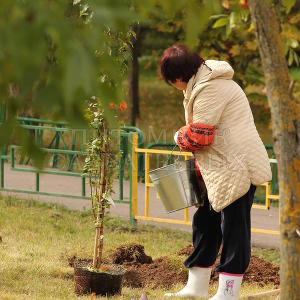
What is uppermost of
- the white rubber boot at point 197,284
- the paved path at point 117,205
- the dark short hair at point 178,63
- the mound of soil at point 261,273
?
the dark short hair at point 178,63

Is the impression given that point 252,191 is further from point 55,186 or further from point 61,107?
point 55,186

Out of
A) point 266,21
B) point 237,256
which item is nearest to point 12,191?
point 237,256

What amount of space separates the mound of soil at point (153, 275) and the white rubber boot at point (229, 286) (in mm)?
Result: 1172

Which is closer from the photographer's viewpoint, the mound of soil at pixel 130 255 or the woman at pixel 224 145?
the woman at pixel 224 145

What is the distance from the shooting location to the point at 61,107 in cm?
232

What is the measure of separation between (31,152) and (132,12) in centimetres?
44

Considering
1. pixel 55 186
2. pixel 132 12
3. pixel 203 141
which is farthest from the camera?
pixel 55 186

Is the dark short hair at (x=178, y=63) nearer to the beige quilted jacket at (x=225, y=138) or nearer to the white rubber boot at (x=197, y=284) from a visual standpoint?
the beige quilted jacket at (x=225, y=138)

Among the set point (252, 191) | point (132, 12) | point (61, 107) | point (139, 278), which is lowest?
point (139, 278)

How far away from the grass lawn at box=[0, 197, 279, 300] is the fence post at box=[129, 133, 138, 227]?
6.2 inches

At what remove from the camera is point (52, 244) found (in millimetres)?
8312

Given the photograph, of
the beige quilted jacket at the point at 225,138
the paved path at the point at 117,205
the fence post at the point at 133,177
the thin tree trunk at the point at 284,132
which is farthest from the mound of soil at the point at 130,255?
the thin tree trunk at the point at 284,132

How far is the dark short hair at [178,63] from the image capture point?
221 inches

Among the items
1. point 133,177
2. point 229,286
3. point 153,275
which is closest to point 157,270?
point 153,275
